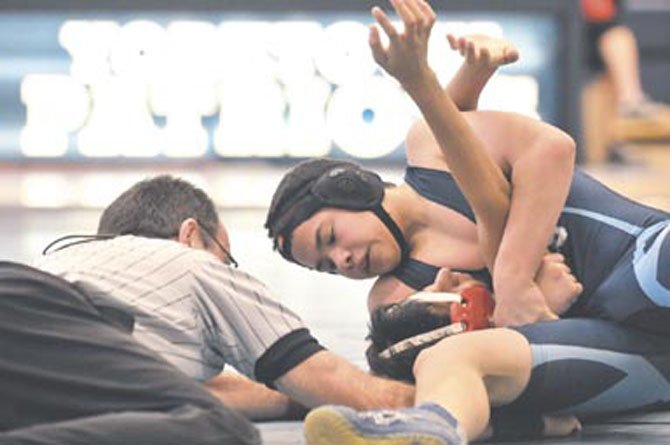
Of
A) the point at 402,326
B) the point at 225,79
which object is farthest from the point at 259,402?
the point at 225,79

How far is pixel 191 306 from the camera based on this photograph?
3195 millimetres

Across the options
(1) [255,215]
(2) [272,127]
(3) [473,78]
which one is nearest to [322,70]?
(2) [272,127]

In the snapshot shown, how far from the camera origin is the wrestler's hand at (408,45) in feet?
10.7

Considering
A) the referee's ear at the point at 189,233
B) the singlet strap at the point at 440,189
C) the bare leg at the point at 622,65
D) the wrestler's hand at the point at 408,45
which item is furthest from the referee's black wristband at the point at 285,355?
the bare leg at the point at 622,65

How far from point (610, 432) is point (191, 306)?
823 millimetres

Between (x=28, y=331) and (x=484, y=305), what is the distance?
Result: 1011mm

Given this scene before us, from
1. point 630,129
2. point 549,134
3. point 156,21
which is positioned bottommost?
point 630,129

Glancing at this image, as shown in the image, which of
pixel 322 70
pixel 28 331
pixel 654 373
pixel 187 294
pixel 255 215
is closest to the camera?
pixel 28 331

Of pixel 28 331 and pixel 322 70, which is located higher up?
pixel 28 331

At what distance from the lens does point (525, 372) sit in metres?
3.34

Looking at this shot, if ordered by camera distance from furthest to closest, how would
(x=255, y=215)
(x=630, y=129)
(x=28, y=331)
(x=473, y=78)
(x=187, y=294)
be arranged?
(x=630, y=129), (x=255, y=215), (x=473, y=78), (x=187, y=294), (x=28, y=331)

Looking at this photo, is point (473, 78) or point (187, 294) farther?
point (473, 78)

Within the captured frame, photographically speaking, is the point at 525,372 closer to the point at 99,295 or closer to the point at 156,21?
the point at 99,295

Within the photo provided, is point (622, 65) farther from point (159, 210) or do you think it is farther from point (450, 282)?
point (159, 210)
